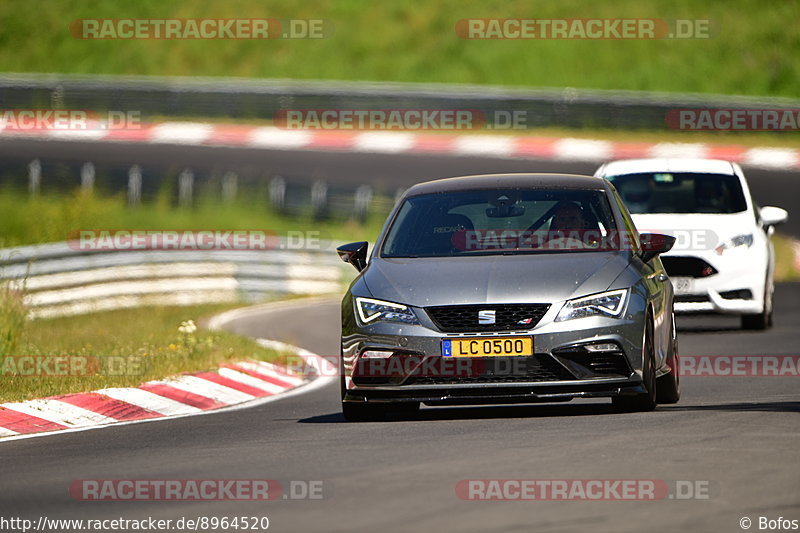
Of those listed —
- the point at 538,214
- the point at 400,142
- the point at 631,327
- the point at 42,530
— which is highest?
the point at 400,142

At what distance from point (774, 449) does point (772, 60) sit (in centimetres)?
3260

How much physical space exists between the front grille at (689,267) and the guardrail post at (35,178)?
47.0 feet

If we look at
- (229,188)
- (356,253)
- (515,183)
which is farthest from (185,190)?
(515,183)

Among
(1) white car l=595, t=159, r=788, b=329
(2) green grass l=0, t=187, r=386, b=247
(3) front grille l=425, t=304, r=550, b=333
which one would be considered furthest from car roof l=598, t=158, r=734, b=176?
(2) green grass l=0, t=187, r=386, b=247

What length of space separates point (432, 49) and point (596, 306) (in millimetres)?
32589

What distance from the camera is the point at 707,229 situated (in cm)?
1672

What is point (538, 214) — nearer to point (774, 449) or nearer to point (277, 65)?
point (774, 449)

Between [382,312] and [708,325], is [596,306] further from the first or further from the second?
[708,325]

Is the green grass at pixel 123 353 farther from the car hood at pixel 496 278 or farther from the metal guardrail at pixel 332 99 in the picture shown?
the metal guardrail at pixel 332 99

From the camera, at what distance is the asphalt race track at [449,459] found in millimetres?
6797

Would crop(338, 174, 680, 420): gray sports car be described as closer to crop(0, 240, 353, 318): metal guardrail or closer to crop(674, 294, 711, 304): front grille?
crop(674, 294, 711, 304): front grille

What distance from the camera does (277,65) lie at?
140 feet

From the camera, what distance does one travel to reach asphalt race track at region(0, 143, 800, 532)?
22.3 ft

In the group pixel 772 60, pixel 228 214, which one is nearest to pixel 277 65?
pixel 772 60
